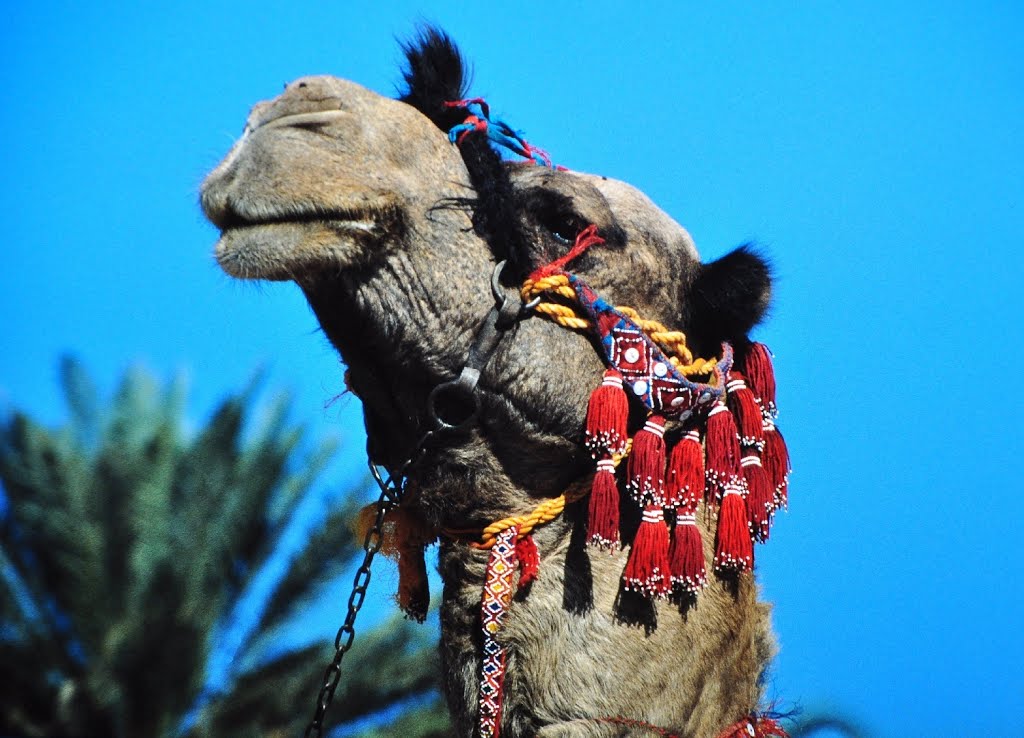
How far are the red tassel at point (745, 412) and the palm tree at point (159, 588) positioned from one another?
19.9 ft

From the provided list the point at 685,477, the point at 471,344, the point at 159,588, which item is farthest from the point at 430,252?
the point at 159,588

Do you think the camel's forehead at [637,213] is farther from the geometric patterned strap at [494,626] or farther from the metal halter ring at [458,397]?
the geometric patterned strap at [494,626]

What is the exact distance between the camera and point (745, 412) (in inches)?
128

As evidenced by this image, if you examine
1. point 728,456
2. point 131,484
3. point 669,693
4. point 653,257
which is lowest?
point 669,693

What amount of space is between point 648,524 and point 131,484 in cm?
716

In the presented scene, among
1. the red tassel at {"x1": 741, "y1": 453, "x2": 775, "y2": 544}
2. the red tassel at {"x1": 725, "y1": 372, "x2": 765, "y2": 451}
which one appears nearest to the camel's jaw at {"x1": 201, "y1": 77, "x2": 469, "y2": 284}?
the red tassel at {"x1": 725, "y1": 372, "x2": 765, "y2": 451}

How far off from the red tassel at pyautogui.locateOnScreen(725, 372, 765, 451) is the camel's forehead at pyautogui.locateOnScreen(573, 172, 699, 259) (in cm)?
38

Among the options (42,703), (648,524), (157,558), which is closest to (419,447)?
(648,524)

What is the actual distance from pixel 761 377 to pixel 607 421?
1.94 feet

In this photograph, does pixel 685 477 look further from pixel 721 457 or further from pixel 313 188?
pixel 313 188

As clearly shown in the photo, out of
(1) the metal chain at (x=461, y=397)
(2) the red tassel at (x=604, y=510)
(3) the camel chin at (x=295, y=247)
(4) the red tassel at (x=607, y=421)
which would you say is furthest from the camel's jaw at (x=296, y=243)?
(2) the red tassel at (x=604, y=510)

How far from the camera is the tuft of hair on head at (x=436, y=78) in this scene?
3246 mm

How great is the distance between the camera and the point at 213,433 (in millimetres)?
9820

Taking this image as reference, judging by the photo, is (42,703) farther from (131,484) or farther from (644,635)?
(644,635)
